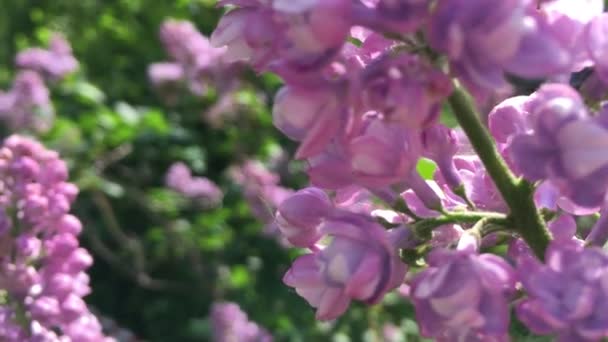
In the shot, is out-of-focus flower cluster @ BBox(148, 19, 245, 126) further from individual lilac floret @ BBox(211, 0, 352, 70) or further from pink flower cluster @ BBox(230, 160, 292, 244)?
individual lilac floret @ BBox(211, 0, 352, 70)

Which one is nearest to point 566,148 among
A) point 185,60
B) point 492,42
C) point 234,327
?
point 492,42

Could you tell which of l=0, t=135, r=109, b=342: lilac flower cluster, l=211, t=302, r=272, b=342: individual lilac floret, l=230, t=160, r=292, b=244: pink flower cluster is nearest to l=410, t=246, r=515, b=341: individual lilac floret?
l=0, t=135, r=109, b=342: lilac flower cluster

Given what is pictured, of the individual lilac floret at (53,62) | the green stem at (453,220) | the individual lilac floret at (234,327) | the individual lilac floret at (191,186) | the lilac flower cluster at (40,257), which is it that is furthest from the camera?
the individual lilac floret at (53,62)

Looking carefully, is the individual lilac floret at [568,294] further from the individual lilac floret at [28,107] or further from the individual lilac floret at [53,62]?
the individual lilac floret at [53,62]

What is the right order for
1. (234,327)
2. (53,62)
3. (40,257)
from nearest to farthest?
(40,257) < (234,327) < (53,62)

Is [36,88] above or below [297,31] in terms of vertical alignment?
below

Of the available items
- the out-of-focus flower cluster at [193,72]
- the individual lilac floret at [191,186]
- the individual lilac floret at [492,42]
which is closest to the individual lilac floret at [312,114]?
the individual lilac floret at [492,42]

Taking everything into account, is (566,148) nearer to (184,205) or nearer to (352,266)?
(352,266)
